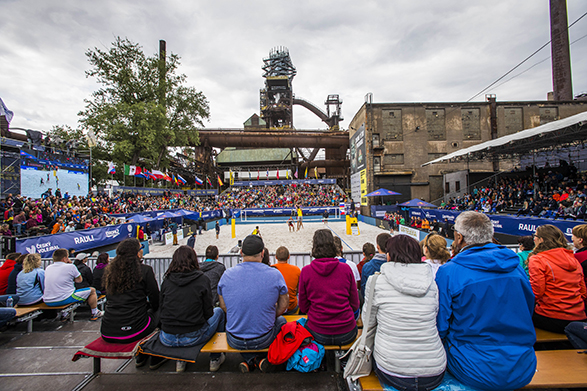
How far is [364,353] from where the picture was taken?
216 centimetres

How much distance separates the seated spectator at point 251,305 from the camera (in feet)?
8.52

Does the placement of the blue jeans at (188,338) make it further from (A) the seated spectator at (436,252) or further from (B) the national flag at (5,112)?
(B) the national flag at (5,112)

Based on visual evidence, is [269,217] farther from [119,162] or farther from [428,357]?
[428,357]

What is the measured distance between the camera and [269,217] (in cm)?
3059

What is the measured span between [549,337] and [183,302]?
4.18 metres

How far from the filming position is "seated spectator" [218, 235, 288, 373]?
260 cm

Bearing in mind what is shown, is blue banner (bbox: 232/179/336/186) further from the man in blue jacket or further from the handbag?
the man in blue jacket

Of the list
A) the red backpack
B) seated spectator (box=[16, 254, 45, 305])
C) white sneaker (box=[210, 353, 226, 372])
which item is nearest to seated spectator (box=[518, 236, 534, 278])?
the red backpack

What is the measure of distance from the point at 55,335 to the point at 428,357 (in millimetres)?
5363

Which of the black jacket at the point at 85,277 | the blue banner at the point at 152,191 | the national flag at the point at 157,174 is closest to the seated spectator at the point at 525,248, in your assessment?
the black jacket at the point at 85,277

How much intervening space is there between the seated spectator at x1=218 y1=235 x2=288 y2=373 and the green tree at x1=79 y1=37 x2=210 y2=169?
92.8ft

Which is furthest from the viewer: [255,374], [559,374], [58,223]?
[58,223]

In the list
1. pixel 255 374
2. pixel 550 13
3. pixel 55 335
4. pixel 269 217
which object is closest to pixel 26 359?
pixel 55 335

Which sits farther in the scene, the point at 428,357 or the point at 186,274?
the point at 186,274
